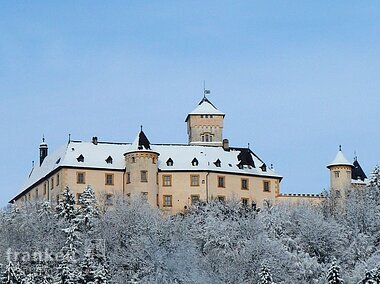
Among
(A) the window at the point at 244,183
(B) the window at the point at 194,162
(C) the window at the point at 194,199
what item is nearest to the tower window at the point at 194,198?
(C) the window at the point at 194,199

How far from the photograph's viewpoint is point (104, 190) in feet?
349

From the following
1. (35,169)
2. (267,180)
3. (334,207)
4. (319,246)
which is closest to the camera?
(319,246)

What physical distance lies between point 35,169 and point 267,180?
22377 mm

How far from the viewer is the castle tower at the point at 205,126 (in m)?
119

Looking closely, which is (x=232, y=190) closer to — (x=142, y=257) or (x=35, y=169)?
(x=35, y=169)

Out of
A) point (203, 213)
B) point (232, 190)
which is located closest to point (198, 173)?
point (232, 190)

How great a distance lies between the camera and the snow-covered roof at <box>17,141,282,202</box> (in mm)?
108375

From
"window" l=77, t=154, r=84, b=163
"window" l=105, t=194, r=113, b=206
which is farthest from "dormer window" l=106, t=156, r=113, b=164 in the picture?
"window" l=105, t=194, r=113, b=206

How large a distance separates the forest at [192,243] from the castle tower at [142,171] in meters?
4.43

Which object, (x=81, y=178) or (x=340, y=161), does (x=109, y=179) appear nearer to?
(x=81, y=178)

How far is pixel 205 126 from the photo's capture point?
120 m

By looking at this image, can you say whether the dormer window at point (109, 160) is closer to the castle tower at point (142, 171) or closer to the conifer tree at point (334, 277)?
the castle tower at point (142, 171)

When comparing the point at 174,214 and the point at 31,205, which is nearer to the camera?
the point at 31,205

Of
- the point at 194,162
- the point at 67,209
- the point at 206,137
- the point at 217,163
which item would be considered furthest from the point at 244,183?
the point at 67,209
